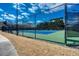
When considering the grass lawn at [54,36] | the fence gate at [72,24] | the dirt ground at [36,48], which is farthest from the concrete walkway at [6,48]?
the fence gate at [72,24]

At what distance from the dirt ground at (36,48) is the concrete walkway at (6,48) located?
1.5 inches

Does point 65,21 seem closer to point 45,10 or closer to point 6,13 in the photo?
point 45,10

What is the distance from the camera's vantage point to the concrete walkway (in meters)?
2.26

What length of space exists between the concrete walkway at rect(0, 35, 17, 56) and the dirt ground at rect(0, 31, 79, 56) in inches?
1.5

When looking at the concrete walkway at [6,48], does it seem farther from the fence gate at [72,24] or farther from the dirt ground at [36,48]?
the fence gate at [72,24]

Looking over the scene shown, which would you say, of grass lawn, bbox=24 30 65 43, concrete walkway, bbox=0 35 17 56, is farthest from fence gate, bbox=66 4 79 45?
concrete walkway, bbox=0 35 17 56

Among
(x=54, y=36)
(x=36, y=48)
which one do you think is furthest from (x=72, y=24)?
(x=36, y=48)

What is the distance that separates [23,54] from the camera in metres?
2.27

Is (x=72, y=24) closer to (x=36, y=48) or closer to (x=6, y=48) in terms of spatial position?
(x=36, y=48)

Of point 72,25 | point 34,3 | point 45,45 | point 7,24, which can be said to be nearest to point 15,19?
point 7,24

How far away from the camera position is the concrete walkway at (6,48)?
7.43 ft

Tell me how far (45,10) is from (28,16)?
0.19 m

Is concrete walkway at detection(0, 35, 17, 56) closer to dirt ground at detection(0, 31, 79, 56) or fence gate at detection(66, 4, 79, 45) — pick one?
dirt ground at detection(0, 31, 79, 56)

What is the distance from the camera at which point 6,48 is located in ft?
7.48
